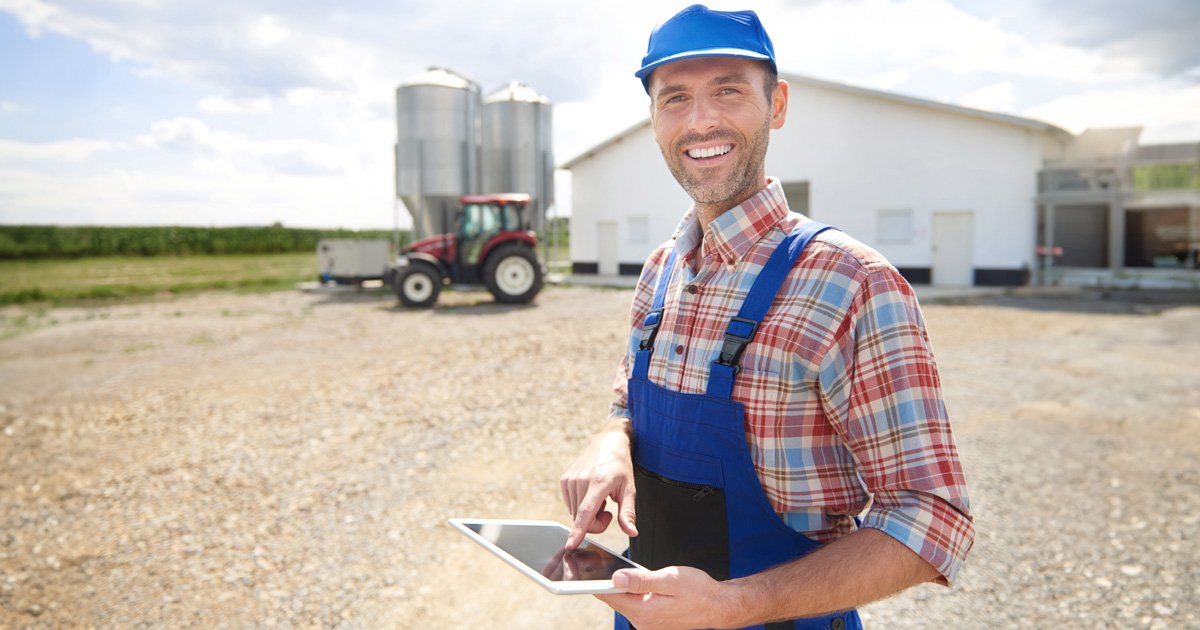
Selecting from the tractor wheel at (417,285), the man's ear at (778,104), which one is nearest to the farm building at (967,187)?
the tractor wheel at (417,285)

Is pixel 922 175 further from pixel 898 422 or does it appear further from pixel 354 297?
pixel 898 422

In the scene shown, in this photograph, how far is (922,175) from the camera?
18.0m

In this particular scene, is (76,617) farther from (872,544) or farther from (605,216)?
(605,216)

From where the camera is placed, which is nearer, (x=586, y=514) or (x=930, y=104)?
(x=586, y=514)

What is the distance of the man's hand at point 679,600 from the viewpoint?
3.07 feet

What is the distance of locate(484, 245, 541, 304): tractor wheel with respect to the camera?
1433 centimetres

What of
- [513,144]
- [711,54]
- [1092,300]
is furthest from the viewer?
[513,144]

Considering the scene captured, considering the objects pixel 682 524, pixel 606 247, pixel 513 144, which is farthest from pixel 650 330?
pixel 606 247

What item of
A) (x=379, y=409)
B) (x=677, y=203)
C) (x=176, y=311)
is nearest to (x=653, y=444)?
(x=379, y=409)

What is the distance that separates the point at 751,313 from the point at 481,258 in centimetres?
1410

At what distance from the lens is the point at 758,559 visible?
3.88 feet

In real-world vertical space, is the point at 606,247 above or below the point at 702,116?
above

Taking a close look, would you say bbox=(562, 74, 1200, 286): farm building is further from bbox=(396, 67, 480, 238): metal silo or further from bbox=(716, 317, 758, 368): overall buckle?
bbox=(716, 317, 758, 368): overall buckle

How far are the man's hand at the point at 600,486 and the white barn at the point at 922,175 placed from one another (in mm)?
17494
